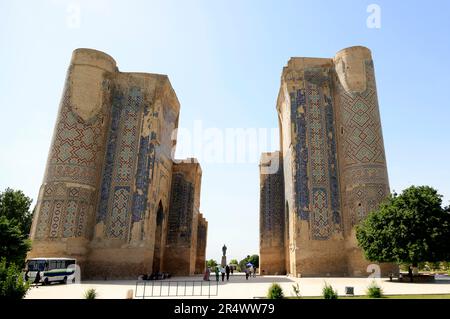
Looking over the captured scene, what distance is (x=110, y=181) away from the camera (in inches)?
688

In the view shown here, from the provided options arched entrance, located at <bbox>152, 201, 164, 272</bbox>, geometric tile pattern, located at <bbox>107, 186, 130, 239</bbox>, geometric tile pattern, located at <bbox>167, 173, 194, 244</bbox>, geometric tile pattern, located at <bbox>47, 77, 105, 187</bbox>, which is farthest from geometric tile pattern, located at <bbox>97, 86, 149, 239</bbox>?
geometric tile pattern, located at <bbox>167, 173, 194, 244</bbox>

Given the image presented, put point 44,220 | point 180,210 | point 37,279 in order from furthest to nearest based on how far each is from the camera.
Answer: point 180,210, point 44,220, point 37,279

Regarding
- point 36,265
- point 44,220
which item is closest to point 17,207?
point 44,220

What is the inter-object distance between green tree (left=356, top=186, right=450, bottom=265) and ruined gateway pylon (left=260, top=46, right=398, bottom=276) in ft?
8.12

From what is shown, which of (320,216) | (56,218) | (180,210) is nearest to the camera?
(56,218)

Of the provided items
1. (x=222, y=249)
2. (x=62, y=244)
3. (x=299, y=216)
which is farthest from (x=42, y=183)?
(x=222, y=249)

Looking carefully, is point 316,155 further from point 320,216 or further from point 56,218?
point 56,218

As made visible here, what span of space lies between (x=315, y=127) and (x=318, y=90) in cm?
250

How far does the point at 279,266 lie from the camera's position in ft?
71.2

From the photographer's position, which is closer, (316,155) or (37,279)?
(37,279)

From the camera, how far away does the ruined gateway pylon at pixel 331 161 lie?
659 inches

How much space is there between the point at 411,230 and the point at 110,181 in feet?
48.7

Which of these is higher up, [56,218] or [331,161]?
[331,161]
